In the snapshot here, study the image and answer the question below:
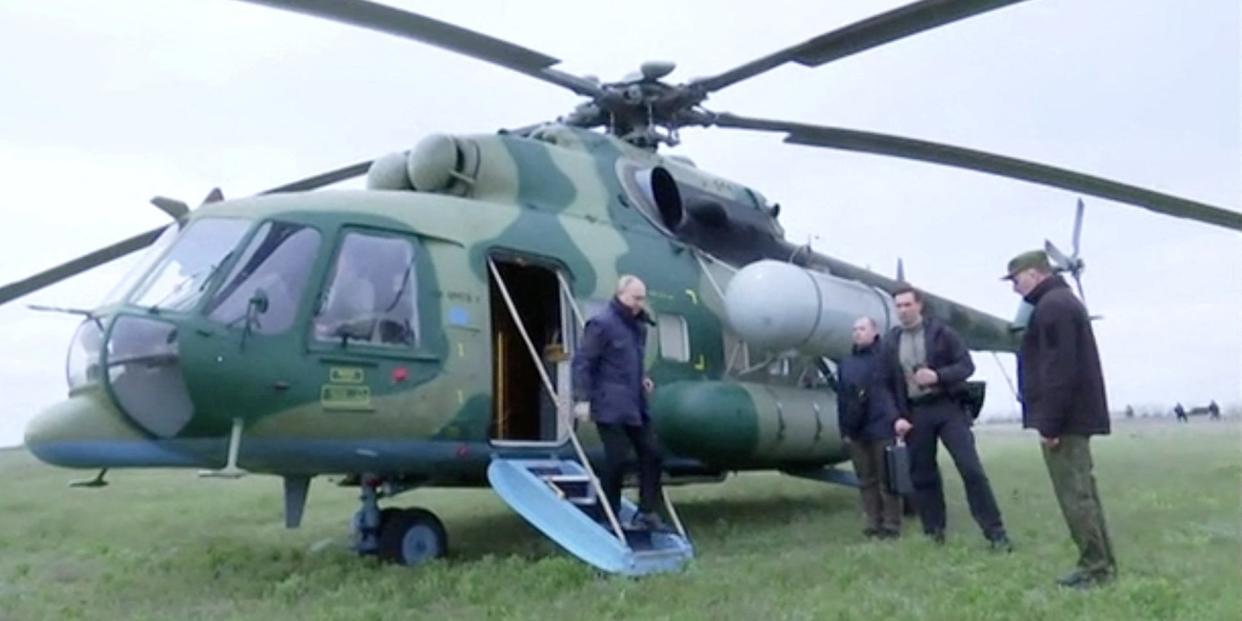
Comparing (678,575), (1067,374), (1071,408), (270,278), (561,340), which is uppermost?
(270,278)

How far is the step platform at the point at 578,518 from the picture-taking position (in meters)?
6.29

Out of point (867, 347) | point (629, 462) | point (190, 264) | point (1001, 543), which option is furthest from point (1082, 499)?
point (190, 264)

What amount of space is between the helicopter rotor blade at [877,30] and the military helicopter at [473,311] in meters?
0.02

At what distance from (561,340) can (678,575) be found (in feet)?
8.38

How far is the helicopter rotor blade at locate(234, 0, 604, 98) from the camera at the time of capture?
6.50m

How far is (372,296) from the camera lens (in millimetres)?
6887

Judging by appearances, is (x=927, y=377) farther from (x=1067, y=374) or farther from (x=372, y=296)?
(x=372, y=296)

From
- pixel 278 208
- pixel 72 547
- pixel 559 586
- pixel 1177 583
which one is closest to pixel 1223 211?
pixel 1177 583

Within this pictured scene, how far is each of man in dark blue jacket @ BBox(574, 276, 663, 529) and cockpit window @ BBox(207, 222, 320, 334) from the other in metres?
1.66

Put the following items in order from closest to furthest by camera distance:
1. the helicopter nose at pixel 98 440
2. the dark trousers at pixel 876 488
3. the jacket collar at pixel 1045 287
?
the jacket collar at pixel 1045 287 < the helicopter nose at pixel 98 440 < the dark trousers at pixel 876 488

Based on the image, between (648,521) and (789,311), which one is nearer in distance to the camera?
(648,521)

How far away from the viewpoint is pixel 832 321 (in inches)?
332

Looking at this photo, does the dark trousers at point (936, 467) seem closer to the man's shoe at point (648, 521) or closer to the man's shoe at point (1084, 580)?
the man's shoe at point (1084, 580)

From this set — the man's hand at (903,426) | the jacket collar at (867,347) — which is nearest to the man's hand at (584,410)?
the man's hand at (903,426)
